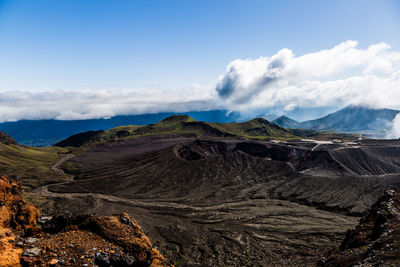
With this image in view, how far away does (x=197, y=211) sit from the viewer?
63.4 m

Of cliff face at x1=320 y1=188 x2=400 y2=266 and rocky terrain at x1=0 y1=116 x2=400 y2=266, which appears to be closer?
rocky terrain at x1=0 y1=116 x2=400 y2=266

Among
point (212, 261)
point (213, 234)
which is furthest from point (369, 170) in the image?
point (212, 261)

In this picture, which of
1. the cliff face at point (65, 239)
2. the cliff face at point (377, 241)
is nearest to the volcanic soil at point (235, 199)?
the cliff face at point (377, 241)

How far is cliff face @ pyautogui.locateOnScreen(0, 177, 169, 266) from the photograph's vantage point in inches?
544

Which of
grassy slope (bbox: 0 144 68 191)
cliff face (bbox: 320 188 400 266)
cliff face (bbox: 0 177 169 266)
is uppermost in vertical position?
cliff face (bbox: 0 177 169 266)

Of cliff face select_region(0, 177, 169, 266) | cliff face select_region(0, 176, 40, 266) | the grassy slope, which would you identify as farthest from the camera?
the grassy slope

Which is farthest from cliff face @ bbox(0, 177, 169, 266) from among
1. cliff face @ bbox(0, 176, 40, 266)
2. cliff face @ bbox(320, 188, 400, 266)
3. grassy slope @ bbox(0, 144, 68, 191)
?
grassy slope @ bbox(0, 144, 68, 191)

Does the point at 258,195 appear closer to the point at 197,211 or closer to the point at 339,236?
the point at 197,211

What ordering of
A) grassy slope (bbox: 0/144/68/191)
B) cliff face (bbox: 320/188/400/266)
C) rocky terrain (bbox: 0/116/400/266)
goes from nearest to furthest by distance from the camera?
rocky terrain (bbox: 0/116/400/266) → cliff face (bbox: 320/188/400/266) → grassy slope (bbox: 0/144/68/191)

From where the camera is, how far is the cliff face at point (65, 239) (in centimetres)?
1383

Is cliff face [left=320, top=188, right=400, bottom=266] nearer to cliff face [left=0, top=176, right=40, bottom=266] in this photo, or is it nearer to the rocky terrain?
the rocky terrain

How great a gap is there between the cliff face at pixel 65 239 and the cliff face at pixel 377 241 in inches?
741

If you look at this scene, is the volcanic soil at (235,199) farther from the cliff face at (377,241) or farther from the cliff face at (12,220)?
the cliff face at (12,220)

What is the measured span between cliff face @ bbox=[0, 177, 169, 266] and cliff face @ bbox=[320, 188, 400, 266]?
18.8 m
